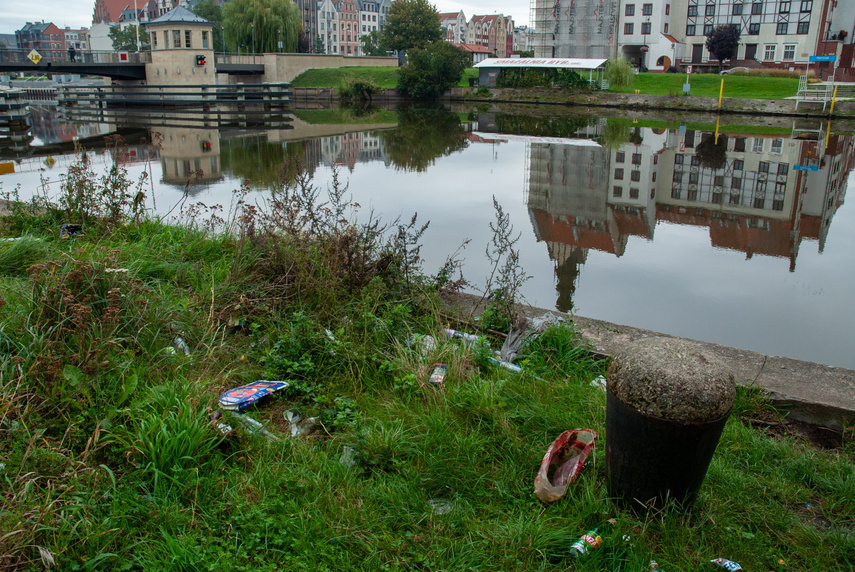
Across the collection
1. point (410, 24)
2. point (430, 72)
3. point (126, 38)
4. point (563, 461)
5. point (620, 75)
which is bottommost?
point (563, 461)

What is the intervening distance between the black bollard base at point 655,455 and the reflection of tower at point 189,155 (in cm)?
988

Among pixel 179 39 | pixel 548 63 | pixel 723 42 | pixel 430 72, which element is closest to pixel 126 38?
pixel 179 39

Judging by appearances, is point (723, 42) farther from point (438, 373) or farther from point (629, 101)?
point (438, 373)

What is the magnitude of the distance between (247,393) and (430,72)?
156ft

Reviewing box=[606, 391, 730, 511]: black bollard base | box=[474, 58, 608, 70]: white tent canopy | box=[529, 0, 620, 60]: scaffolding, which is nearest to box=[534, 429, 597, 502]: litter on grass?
box=[606, 391, 730, 511]: black bollard base

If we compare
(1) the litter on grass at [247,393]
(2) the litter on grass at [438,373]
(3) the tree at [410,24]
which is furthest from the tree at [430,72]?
(1) the litter on grass at [247,393]

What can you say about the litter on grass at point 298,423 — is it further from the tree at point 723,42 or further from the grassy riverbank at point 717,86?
the tree at point 723,42

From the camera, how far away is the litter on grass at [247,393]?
12.2 feet

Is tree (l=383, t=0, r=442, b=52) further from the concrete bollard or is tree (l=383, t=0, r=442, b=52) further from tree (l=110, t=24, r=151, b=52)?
the concrete bollard

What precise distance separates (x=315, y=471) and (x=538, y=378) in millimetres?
1528

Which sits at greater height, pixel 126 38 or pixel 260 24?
pixel 126 38

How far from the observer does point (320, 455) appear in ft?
10.8

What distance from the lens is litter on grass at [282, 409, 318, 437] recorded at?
3.62 metres

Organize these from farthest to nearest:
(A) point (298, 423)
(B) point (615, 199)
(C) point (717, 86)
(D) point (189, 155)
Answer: (C) point (717, 86)
(D) point (189, 155)
(B) point (615, 199)
(A) point (298, 423)
